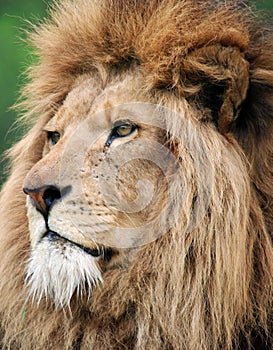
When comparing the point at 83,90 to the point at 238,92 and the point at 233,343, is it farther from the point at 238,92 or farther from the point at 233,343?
the point at 233,343

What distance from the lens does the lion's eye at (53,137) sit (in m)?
3.23

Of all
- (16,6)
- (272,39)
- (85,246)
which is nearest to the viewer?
(85,246)

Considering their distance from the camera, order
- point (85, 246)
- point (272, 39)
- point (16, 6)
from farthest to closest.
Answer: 1. point (16, 6)
2. point (272, 39)
3. point (85, 246)

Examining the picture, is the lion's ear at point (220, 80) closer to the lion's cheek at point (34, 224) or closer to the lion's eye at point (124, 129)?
the lion's eye at point (124, 129)

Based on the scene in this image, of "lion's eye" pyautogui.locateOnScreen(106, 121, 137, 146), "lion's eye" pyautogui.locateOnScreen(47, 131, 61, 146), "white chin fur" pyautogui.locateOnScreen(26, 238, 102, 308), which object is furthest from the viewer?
"lion's eye" pyautogui.locateOnScreen(47, 131, 61, 146)

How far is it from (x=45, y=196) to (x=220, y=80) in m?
0.74

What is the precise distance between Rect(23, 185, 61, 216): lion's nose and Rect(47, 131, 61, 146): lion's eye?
0.43 meters

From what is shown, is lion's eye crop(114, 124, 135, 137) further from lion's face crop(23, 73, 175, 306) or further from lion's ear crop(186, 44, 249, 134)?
lion's ear crop(186, 44, 249, 134)

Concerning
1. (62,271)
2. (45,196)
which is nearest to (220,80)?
(45,196)

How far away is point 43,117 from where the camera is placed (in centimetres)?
341

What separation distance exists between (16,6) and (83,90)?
18.5 ft

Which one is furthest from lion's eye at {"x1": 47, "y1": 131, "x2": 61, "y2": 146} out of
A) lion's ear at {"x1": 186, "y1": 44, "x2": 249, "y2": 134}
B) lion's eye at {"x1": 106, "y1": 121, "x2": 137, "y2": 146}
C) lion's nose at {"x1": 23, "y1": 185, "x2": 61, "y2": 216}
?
lion's ear at {"x1": 186, "y1": 44, "x2": 249, "y2": 134}

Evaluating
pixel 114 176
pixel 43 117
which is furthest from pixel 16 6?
pixel 114 176

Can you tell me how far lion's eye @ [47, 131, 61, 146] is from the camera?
3.23 metres
